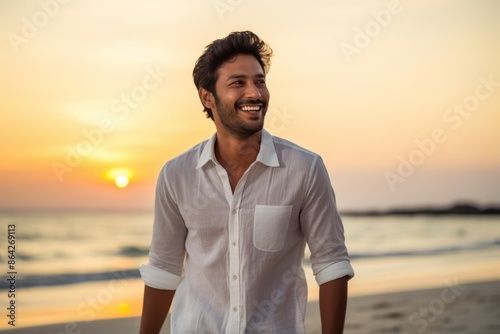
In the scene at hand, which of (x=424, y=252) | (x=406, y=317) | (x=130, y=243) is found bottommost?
(x=406, y=317)

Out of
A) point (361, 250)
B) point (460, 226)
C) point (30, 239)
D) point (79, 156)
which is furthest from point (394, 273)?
point (460, 226)

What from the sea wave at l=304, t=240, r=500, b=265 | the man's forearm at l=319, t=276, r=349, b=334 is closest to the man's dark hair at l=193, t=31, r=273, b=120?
the man's forearm at l=319, t=276, r=349, b=334

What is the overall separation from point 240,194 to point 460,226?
20.8 m

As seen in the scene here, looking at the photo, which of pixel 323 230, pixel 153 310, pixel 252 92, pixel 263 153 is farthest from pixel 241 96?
pixel 153 310

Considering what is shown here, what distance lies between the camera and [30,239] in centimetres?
1842

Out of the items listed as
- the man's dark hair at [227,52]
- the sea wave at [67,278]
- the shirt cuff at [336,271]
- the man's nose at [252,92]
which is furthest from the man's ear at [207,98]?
the sea wave at [67,278]

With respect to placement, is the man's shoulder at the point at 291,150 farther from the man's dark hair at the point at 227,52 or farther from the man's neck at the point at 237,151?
the man's dark hair at the point at 227,52

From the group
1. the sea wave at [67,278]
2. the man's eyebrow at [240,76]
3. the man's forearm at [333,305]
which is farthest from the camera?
the sea wave at [67,278]

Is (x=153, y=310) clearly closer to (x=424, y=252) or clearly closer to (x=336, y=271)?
(x=336, y=271)

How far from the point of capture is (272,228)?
3.01m

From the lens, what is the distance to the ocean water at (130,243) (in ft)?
45.6

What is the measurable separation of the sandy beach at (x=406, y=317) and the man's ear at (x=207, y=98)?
405 centimetres

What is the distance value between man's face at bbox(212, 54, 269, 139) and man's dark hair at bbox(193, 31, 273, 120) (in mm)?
30

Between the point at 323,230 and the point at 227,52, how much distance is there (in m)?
0.76
